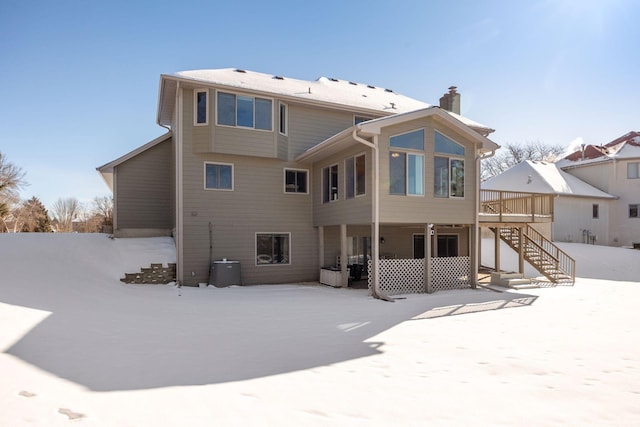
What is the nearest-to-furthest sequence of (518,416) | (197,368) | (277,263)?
1. (518,416)
2. (197,368)
3. (277,263)

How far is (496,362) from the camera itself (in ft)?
16.0

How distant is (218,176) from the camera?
12469 millimetres

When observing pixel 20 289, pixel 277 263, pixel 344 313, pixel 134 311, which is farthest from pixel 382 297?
pixel 20 289

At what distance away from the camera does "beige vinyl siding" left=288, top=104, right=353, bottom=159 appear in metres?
13.4

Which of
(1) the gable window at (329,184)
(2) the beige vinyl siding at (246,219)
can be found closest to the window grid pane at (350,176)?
(1) the gable window at (329,184)

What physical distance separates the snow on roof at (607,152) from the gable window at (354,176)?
24.0 metres

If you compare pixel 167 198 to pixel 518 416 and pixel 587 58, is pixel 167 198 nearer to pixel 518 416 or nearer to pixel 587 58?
pixel 518 416

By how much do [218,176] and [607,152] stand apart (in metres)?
29.9

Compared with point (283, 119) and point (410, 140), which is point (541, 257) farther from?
point (283, 119)

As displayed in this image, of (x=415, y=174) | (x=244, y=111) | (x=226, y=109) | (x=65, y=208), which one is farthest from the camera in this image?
(x=65, y=208)

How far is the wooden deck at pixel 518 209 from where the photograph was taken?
1284 centimetres

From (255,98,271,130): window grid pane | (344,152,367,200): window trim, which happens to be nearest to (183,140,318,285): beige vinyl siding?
(255,98,271,130): window grid pane

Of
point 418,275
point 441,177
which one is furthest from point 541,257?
point 441,177

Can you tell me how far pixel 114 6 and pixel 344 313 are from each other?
12936 mm
